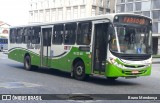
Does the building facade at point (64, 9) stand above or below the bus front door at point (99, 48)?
above

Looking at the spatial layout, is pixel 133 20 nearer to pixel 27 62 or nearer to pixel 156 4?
pixel 27 62

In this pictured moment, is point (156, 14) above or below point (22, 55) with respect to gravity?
above

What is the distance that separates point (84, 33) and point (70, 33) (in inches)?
53.5

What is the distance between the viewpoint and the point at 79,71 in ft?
51.7

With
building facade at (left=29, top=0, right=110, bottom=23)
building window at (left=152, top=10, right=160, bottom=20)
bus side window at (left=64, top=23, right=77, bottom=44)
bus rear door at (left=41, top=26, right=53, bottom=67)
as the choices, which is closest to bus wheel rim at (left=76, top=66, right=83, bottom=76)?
bus side window at (left=64, top=23, right=77, bottom=44)

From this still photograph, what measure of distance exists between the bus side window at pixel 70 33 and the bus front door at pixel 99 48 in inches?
70.2

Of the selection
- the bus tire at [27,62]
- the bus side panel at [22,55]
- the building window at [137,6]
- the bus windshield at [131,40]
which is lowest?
the bus tire at [27,62]

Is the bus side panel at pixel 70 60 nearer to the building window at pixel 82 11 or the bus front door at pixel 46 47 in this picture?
the bus front door at pixel 46 47

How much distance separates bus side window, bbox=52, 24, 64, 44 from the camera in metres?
17.6

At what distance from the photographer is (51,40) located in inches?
730

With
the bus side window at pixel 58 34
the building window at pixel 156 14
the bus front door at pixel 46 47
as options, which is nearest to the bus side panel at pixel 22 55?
the bus front door at pixel 46 47

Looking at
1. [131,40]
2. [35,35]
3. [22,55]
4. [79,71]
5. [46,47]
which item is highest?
[35,35]

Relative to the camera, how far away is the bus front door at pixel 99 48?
46.8 feet

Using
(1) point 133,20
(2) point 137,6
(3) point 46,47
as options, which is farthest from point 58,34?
(2) point 137,6
